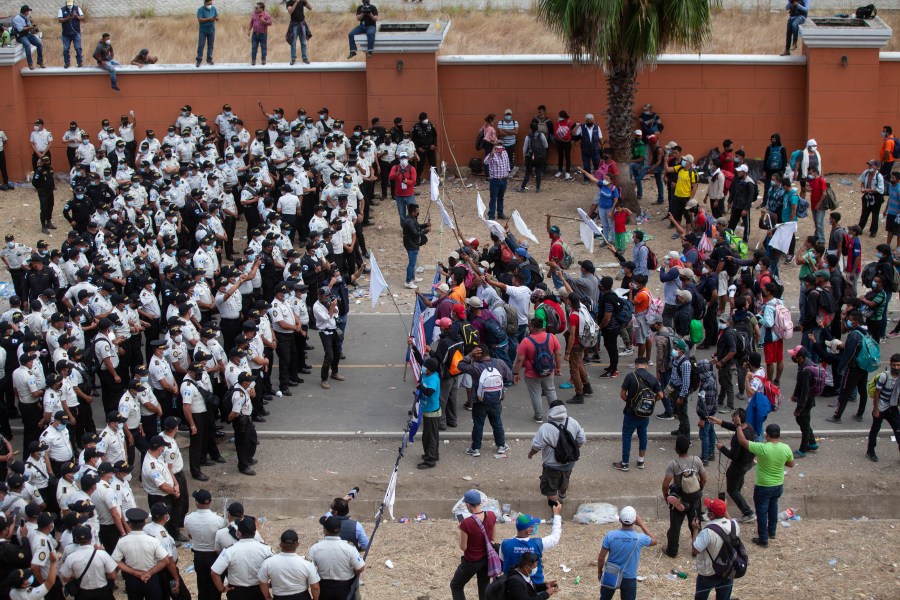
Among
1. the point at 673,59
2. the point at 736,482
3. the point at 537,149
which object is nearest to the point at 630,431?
the point at 736,482

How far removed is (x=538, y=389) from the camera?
16.1 meters

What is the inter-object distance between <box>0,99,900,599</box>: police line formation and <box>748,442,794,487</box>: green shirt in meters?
0.04

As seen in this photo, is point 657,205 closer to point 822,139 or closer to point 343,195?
point 822,139

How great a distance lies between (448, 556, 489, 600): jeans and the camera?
38.5 feet

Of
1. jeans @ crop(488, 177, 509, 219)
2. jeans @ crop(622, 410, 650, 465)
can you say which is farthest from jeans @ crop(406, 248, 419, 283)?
jeans @ crop(622, 410, 650, 465)

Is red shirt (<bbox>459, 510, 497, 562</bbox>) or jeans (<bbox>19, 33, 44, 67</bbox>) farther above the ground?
jeans (<bbox>19, 33, 44, 67</bbox>)

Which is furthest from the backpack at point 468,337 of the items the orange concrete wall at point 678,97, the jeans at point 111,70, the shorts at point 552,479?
the jeans at point 111,70

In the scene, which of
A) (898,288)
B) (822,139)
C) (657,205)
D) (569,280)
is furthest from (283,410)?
(822,139)

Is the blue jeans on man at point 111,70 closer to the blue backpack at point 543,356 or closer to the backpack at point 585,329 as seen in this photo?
the backpack at point 585,329

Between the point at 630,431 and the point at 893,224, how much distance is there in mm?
9842

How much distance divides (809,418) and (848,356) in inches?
43.0

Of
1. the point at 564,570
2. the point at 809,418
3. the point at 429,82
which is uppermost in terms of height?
the point at 429,82

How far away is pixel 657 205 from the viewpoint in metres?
25.7

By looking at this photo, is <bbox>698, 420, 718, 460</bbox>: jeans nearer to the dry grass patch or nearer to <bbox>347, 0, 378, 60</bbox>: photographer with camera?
<bbox>347, 0, 378, 60</bbox>: photographer with camera
